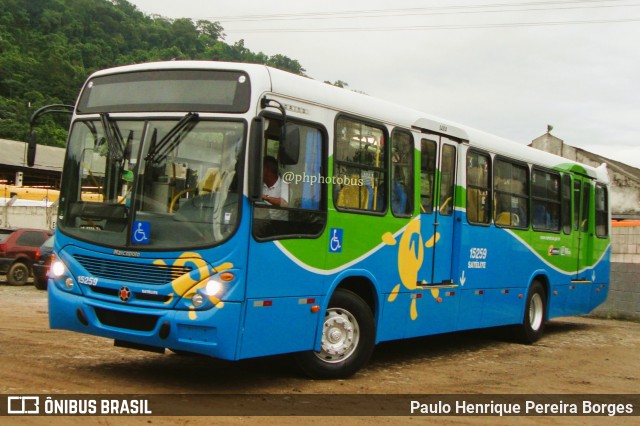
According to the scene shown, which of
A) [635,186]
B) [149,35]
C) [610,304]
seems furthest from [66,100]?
[610,304]

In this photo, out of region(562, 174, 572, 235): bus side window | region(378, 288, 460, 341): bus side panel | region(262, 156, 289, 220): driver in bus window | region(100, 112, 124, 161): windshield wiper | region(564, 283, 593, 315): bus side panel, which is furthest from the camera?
region(564, 283, 593, 315): bus side panel

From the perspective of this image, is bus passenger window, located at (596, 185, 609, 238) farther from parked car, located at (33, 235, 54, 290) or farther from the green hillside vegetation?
the green hillside vegetation

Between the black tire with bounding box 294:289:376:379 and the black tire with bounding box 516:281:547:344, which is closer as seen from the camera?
the black tire with bounding box 294:289:376:379

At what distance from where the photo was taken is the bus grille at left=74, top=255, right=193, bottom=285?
7242 mm

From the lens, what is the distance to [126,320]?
24.4ft

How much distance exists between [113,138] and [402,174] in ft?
11.6

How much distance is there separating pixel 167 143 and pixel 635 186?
36813mm

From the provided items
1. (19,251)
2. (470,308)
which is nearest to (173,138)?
(470,308)

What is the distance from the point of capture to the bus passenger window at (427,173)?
32.7 feet

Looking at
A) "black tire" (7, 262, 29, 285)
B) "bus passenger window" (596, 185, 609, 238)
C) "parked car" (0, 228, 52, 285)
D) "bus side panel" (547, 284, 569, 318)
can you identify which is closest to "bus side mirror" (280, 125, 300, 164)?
"bus side panel" (547, 284, 569, 318)

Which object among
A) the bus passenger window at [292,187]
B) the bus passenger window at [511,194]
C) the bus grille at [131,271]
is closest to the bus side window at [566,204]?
the bus passenger window at [511,194]

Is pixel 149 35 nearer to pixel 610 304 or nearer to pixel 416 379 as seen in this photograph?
pixel 610 304

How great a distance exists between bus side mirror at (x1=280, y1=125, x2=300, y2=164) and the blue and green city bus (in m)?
0.02

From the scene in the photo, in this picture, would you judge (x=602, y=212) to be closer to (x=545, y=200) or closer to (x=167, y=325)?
(x=545, y=200)
